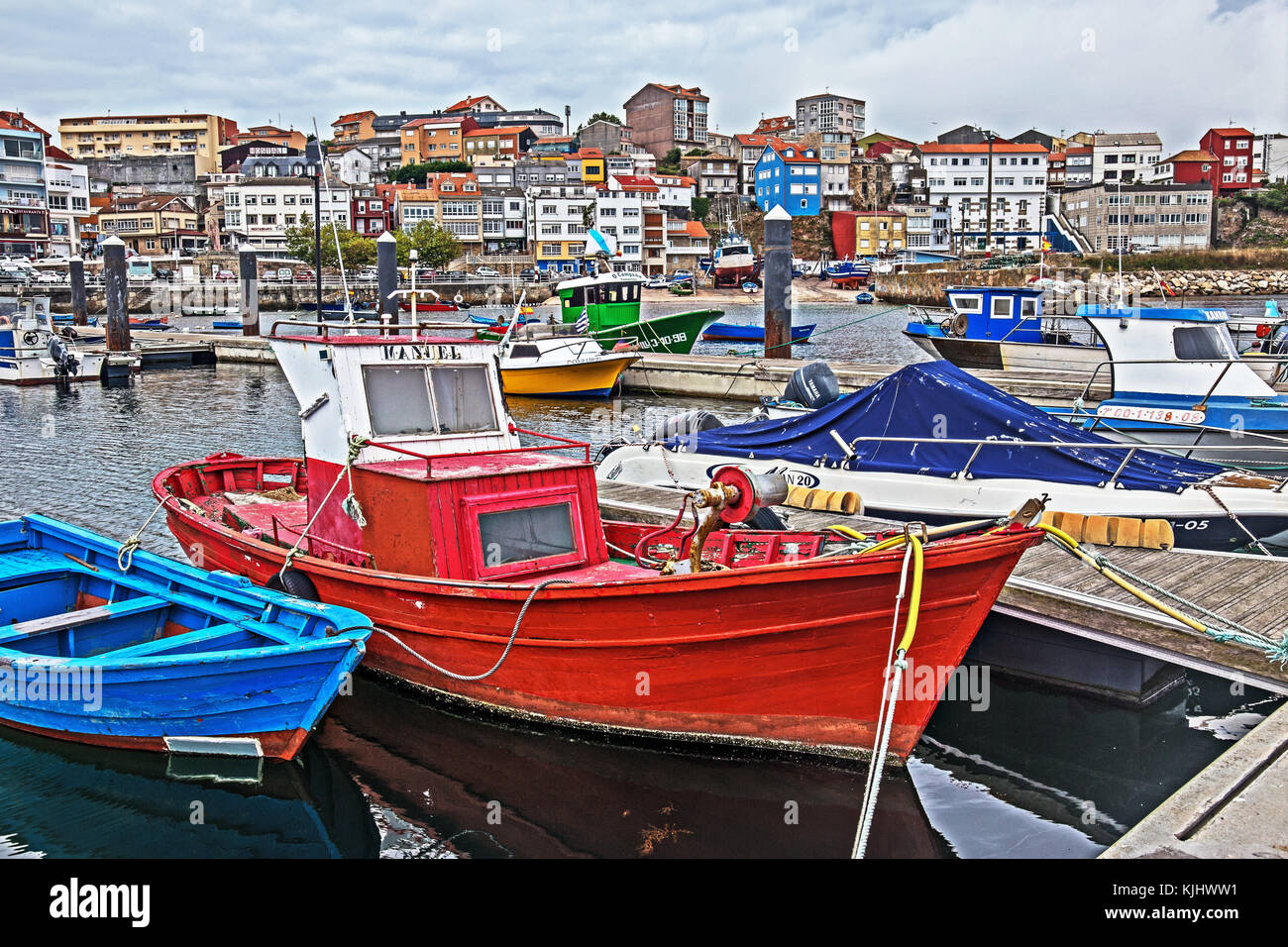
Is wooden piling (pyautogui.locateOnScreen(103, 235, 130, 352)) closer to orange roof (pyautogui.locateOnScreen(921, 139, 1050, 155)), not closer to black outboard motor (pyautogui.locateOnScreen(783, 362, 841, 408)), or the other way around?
black outboard motor (pyautogui.locateOnScreen(783, 362, 841, 408))

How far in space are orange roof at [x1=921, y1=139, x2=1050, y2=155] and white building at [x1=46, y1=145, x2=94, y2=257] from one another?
299 ft

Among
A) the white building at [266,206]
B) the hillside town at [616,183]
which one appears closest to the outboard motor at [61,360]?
the hillside town at [616,183]

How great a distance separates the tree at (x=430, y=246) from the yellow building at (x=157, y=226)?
28.9 m

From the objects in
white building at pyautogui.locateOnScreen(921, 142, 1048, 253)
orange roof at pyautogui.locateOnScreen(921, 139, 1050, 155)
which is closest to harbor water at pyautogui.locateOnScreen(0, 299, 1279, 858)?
white building at pyautogui.locateOnScreen(921, 142, 1048, 253)

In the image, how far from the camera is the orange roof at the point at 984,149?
376ft

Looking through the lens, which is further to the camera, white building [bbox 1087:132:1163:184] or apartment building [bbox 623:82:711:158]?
apartment building [bbox 623:82:711:158]

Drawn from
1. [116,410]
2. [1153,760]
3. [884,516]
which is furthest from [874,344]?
[1153,760]

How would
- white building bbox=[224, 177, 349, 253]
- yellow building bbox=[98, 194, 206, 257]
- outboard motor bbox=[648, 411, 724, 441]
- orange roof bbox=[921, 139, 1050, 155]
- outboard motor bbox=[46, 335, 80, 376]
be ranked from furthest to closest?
orange roof bbox=[921, 139, 1050, 155] < yellow building bbox=[98, 194, 206, 257] < white building bbox=[224, 177, 349, 253] < outboard motor bbox=[46, 335, 80, 376] < outboard motor bbox=[648, 411, 724, 441]

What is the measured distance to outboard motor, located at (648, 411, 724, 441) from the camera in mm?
16281

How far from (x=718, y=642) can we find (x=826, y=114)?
14553cm

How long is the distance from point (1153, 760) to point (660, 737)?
4.31 meters

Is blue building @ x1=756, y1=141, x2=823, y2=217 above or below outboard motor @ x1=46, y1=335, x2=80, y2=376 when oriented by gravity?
above

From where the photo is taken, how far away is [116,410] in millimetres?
31859
